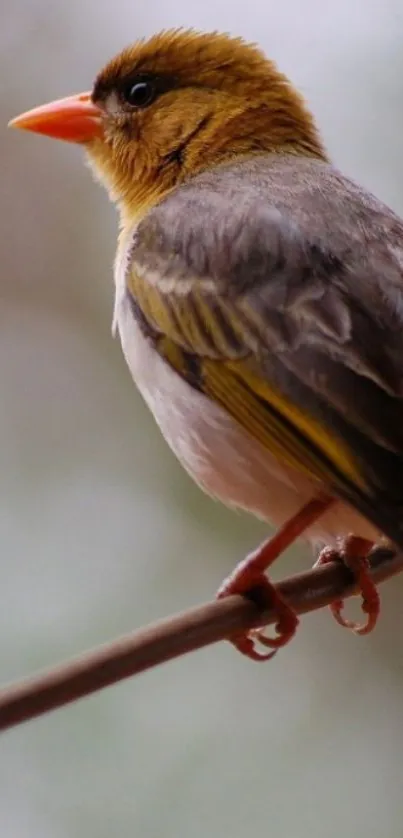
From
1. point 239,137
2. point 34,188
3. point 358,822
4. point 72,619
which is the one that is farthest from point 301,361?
point 34,188

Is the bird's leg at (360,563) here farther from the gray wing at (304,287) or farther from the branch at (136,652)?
the gray wing at (304,287)

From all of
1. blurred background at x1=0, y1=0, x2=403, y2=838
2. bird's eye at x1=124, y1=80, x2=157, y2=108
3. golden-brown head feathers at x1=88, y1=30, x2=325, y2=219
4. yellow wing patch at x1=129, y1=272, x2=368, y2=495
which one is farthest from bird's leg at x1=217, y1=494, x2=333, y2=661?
blurred background at x1=0, y1=0, x2=403, y2=838

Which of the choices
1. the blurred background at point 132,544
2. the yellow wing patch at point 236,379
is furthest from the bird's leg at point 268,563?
the blurred background at point 132,544

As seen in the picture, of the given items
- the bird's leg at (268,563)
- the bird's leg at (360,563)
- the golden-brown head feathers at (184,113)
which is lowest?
the bird's leg at (360,563)

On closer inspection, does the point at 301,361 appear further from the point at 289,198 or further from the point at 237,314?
the point at 289,198

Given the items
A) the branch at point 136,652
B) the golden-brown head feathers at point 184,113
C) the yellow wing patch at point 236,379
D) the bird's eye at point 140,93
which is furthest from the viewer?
the bird's eye at point 140,93

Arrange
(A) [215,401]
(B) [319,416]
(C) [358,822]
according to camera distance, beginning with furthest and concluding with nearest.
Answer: (C) [358,822] → (A) [215,401] → (B) [319,416]

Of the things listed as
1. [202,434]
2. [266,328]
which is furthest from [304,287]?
[202,434]

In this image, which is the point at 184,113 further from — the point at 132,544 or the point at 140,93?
the point at 132,544
